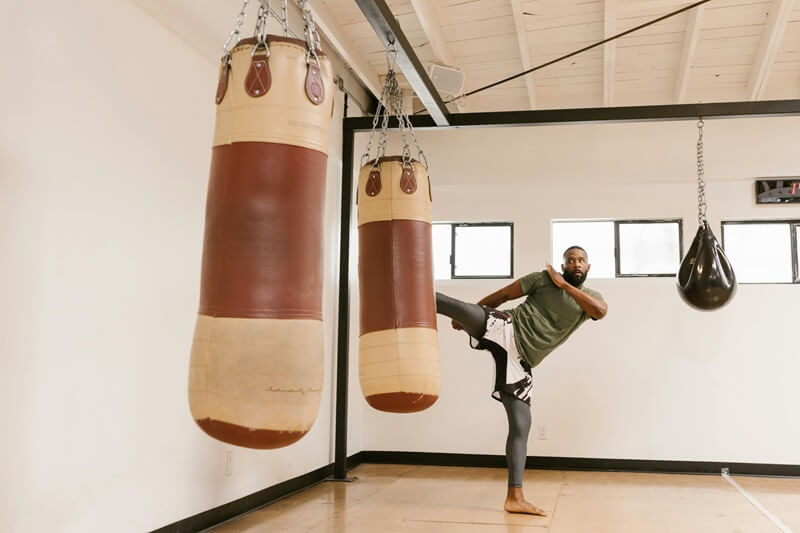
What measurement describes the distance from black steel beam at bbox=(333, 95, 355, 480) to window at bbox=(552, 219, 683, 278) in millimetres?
2147

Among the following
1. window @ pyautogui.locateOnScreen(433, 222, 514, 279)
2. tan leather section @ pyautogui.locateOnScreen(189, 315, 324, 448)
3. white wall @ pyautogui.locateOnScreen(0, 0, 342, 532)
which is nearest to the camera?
tan leather section @ pyautogui.locateOnScreen(189, 315, 324, 448)

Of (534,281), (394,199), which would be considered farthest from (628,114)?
(394,199)

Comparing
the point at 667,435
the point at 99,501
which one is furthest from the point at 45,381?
the point at 667,435

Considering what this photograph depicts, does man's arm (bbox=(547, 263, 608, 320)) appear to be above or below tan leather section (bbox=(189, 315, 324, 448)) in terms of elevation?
above

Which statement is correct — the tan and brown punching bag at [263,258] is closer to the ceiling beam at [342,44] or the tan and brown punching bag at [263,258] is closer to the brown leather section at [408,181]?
the brown leather section at [408,181]

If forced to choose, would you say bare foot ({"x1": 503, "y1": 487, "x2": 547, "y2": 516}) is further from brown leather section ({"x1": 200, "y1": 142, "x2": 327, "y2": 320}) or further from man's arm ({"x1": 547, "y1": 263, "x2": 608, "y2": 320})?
brown leather section ({"x1": 200, "y1": 142, "x2": 327, "y2": 320})

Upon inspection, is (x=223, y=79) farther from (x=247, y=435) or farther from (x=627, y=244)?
(x=627, y=244)

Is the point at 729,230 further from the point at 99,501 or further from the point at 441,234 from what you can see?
the point at 99,501

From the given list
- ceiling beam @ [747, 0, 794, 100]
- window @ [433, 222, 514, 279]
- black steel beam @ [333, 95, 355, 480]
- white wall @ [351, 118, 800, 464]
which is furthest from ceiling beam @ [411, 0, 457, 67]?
ceiling beam @ [747, 0, 794, 100]

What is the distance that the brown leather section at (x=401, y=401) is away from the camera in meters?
2.48

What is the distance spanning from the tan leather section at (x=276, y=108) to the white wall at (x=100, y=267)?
3.92ft

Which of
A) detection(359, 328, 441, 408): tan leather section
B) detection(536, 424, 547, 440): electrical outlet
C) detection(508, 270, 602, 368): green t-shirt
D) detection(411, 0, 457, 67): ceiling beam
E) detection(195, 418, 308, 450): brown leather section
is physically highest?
detection(411, 0, 457, 67): ceiling beam

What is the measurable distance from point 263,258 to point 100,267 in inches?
63.2

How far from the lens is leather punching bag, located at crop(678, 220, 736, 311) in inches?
185
